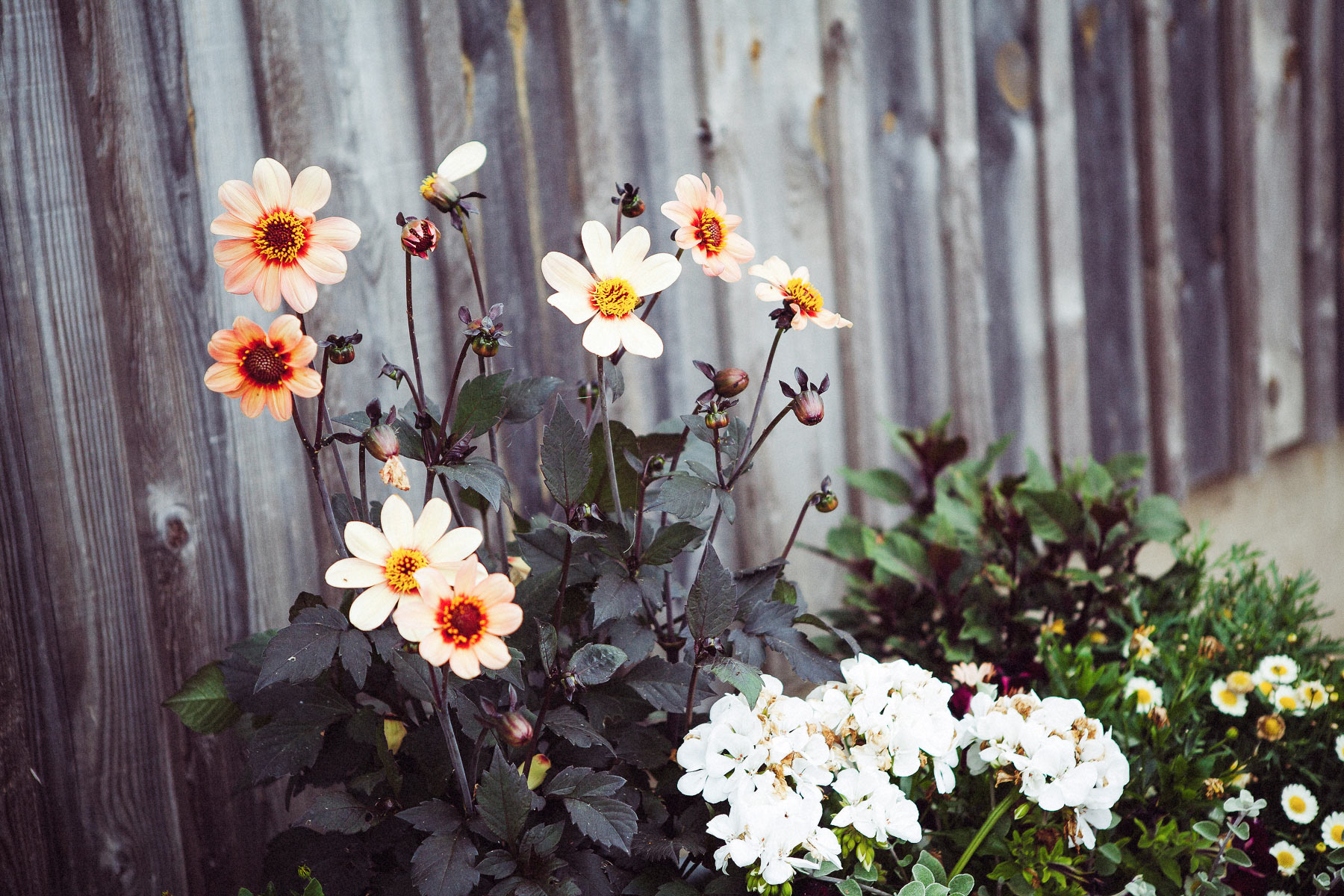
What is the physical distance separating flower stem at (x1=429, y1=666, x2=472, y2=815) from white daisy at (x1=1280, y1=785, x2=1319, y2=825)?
0.95m

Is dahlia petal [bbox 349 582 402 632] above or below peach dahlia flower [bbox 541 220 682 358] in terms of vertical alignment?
below

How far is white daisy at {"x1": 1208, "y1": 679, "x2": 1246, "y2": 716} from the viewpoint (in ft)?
3.93

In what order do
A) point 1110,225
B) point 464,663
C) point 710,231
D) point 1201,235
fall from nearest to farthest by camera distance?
point 464,663 → point 710,231 → point 1110,225 → point 1201,235

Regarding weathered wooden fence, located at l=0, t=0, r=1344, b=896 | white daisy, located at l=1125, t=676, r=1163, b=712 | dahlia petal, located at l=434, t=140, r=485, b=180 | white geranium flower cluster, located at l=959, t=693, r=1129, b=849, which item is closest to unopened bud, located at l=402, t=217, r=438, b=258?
dahlia petal, located at l=434, t=140, r=485, b=180

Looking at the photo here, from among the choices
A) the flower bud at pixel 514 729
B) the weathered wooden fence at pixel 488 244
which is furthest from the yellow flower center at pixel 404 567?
the weathered wooden fence at pixel 488 244

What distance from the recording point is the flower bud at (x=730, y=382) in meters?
0.84

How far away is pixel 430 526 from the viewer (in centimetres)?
74

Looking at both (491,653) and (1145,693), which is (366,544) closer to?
(491,653)

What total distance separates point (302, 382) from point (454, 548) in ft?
0.64

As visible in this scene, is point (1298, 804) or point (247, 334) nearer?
point (247, 334)

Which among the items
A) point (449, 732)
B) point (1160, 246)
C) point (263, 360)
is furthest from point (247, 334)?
point (1160, 246)

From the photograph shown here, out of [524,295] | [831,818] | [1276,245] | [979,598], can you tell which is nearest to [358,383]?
[524,295]

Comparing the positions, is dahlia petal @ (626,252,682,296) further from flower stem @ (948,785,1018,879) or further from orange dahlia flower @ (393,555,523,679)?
flower stem @ (948,785,1018,879)

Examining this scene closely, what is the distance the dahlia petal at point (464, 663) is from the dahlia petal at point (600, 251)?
330 millimetres
